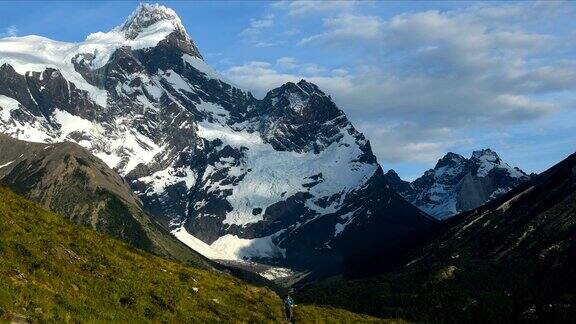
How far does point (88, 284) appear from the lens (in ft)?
132

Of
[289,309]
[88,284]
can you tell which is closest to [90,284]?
[88,284]

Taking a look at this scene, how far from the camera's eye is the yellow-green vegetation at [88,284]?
32781mm

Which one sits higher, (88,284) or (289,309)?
(88,284)

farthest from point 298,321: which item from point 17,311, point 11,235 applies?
point 17,311

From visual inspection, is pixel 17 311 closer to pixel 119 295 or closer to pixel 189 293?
pixel 119 295

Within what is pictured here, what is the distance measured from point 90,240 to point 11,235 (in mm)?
10049

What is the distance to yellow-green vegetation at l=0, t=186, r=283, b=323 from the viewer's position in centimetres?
3278

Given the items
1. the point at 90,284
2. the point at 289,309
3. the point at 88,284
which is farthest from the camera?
the point at 289,309

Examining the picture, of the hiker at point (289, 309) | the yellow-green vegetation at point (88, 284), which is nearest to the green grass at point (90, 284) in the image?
the yellow-green vegetation at point (88, 284)

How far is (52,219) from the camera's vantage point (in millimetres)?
51781

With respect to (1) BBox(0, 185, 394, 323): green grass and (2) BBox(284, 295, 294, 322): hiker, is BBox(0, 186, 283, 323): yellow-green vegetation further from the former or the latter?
(2) BBox(284, 295, 294, 322): hiker

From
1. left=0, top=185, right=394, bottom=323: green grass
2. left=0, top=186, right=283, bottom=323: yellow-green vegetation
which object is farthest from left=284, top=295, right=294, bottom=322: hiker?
left=0, top=186, right=283, bottom=323: yellow-green vegetation

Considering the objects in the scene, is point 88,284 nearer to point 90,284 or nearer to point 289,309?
point 90,284

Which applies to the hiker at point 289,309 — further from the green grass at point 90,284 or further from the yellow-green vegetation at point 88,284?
the yellow-green vegetation at point 88,284
